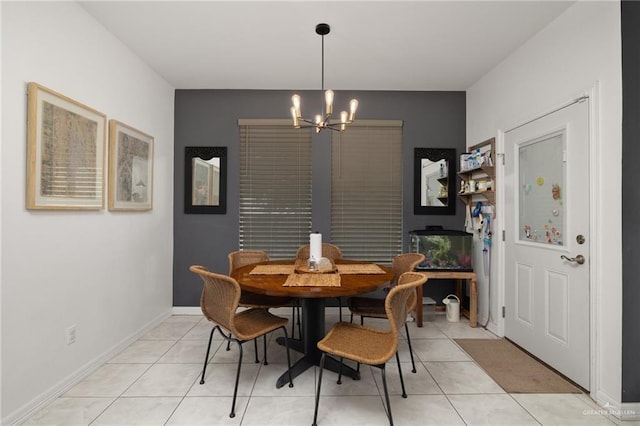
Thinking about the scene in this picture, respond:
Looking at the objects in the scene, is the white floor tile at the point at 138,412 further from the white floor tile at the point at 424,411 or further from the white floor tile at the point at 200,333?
the white floor tile at the point at 424,411

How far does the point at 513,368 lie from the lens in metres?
2.35

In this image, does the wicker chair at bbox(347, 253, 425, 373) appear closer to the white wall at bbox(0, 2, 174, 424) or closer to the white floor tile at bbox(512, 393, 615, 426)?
the white floor tile at bbox(512, 393, 615, 426)

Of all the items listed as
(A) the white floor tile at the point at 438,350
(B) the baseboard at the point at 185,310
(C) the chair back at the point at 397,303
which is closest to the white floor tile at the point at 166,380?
(B) the baseboard at the point at 185,310

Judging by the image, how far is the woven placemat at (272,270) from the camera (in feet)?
7.42

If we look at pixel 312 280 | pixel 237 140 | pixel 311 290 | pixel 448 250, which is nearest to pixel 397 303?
pixel 311 290

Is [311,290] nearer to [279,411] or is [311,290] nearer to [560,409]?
[279,411]

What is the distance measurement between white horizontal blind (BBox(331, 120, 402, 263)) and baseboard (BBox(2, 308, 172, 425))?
2.26 meters

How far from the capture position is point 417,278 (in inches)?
69.8

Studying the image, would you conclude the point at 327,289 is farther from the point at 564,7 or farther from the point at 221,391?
the point at 564,7

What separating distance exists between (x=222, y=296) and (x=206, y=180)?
6.97ft

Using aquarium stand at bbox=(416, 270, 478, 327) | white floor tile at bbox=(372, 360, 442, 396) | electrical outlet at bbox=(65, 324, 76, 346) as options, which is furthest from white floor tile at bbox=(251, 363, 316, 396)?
aquarium stand at bbox=(416, 270, 478, 327)

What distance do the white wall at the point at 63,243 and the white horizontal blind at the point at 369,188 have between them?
208cm

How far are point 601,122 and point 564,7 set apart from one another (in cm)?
94

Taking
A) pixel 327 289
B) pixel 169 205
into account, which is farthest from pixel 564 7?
pixel 169 205
